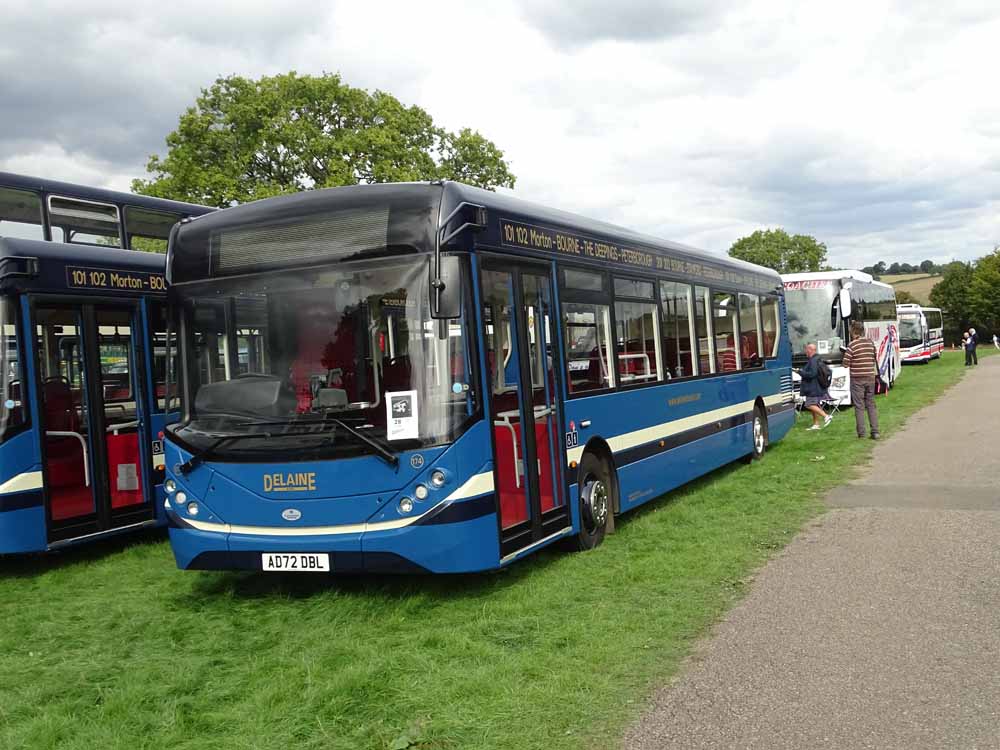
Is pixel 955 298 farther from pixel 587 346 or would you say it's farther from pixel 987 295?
pixel 587 346

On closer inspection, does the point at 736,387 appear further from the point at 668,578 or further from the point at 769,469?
the point at 668,578

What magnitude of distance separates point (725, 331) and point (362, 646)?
27.5 ft

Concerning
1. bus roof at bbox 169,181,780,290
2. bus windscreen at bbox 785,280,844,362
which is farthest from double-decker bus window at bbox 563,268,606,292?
bus windscreen at bbox 785,280,844,362

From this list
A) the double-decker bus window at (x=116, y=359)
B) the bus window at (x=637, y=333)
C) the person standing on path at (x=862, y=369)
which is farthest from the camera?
the person standing on path at (x=862, y=369)

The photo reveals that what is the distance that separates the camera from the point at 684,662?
18.0 feet

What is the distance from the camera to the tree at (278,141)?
3369 cm

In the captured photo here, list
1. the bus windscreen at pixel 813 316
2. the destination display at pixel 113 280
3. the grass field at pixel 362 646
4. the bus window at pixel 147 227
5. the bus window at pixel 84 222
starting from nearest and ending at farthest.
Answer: the grass field at pixel 362 646, the destination display at pixel 113 280, the bus window at pixel 84 222, the bus window at pixel 147 227, the bus windscreen at pixel 813 316

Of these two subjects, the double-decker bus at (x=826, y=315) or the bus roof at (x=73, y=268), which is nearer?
the bus roof at (x=73, y=268)

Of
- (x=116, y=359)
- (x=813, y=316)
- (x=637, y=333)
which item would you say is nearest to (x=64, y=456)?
(x=116, y=359)

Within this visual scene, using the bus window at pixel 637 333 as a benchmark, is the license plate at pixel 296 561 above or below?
below

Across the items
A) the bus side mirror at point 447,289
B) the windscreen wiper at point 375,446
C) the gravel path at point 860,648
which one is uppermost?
the bus side mirror at point 447,289

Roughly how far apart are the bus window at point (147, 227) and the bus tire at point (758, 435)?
27.2 ft

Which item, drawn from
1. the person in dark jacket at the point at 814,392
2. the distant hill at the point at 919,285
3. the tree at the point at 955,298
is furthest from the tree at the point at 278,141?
the distant hill at the point at 919,285

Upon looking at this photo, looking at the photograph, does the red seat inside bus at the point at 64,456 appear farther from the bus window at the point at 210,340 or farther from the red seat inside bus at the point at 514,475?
the red seat inside bus at the point at 514,475
